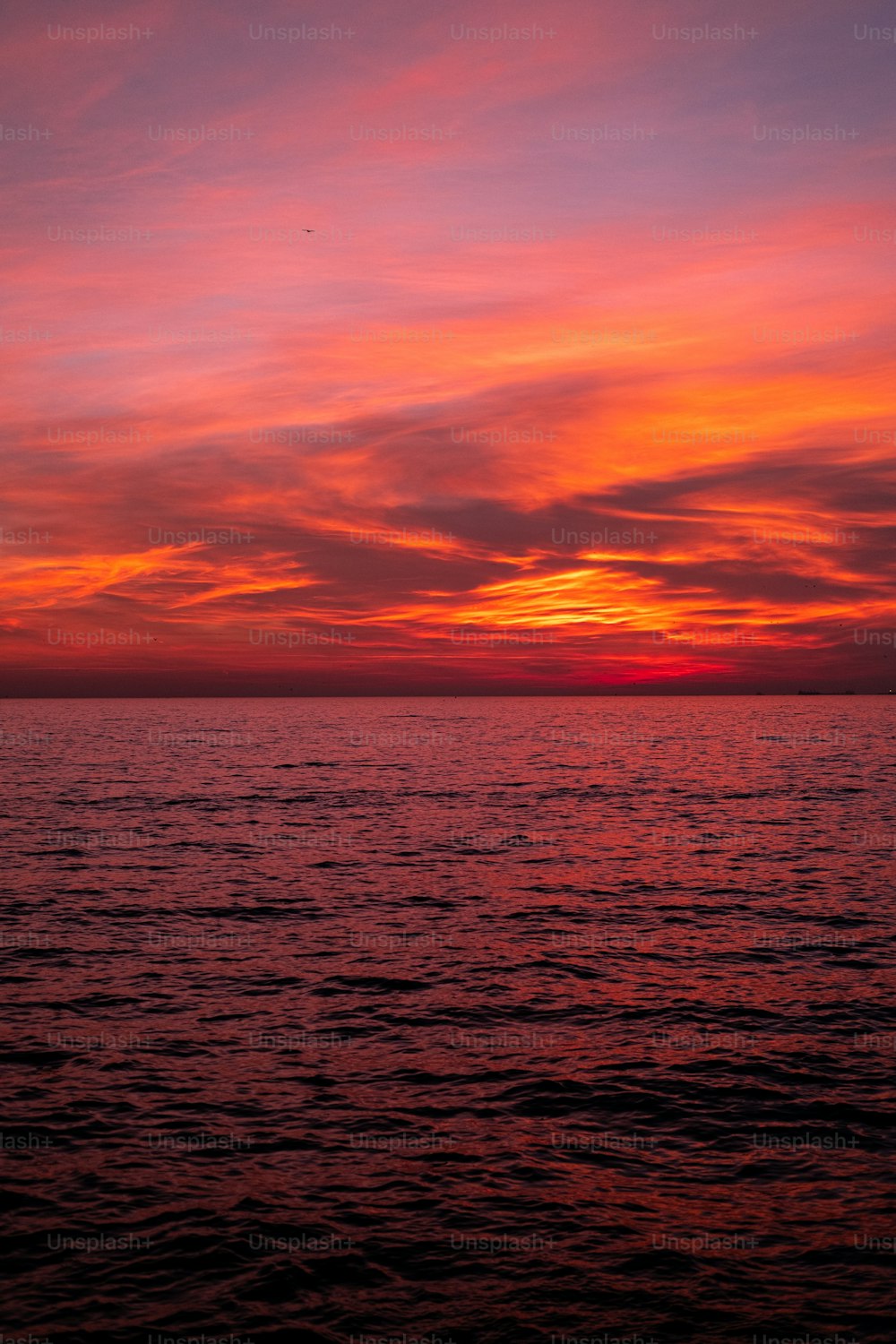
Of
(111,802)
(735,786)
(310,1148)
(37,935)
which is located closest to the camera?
(310,1148)

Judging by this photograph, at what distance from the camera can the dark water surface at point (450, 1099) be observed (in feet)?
42.4

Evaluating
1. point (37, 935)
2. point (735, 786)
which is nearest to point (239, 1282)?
point (37, 935)

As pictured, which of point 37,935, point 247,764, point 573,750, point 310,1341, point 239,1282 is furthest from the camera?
point 573,750

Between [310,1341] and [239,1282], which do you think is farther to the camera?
[239,1282]

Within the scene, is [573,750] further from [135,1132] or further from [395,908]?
[135,1132]

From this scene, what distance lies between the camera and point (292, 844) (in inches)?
2079

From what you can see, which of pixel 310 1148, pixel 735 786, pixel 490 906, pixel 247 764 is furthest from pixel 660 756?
pixel 310 1148

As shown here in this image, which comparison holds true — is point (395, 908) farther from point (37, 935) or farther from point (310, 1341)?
point (310, 1341)

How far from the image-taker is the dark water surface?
508 inches

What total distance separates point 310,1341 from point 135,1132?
667cm

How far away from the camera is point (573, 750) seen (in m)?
155

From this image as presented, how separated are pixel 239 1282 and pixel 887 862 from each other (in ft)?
133

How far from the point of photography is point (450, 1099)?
742 inches

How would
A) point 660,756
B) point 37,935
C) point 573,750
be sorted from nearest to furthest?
point 37,935, point 660,756, point 573,750
